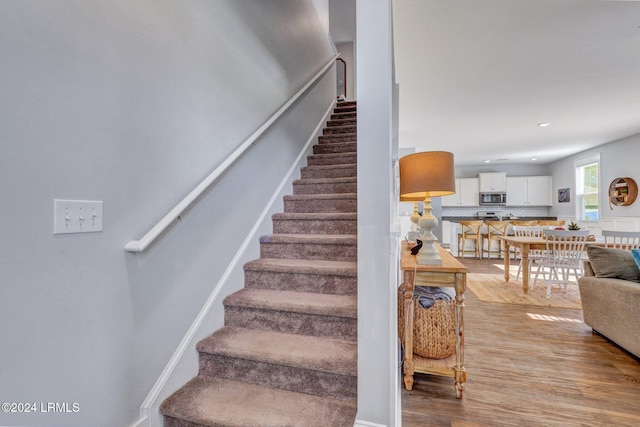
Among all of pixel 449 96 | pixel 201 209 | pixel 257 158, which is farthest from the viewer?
pixel 449 96

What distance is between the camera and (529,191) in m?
8.05

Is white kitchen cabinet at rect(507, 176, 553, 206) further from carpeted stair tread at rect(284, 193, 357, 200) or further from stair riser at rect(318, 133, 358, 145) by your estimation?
carpeted stair tread at rect(284, 193, 357, 200)

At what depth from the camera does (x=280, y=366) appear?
1.44 metres

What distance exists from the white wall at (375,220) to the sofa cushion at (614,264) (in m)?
2.56

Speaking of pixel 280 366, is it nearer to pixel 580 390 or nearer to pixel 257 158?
pixel 257 158

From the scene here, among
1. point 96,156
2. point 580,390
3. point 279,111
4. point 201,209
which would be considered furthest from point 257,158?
point 580,390

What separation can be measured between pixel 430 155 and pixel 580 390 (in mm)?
1779

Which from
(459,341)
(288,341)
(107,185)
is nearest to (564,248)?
(459,341)

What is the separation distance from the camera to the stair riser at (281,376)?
137 cm

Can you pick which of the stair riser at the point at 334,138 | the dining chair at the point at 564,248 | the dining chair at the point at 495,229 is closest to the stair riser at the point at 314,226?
the stair riser at the point at 334,138

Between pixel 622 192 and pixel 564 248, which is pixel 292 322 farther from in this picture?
pixel 622 192

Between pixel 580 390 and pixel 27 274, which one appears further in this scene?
pixel 580 390

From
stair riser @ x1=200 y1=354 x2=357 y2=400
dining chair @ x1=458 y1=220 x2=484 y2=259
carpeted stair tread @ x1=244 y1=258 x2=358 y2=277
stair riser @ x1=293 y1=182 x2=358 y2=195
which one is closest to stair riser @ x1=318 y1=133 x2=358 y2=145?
stair riser @ x1=293 y1=182 x2=358 y2=195

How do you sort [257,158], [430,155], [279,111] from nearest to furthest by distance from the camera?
[430,155]
[257,158]
[279,111]
